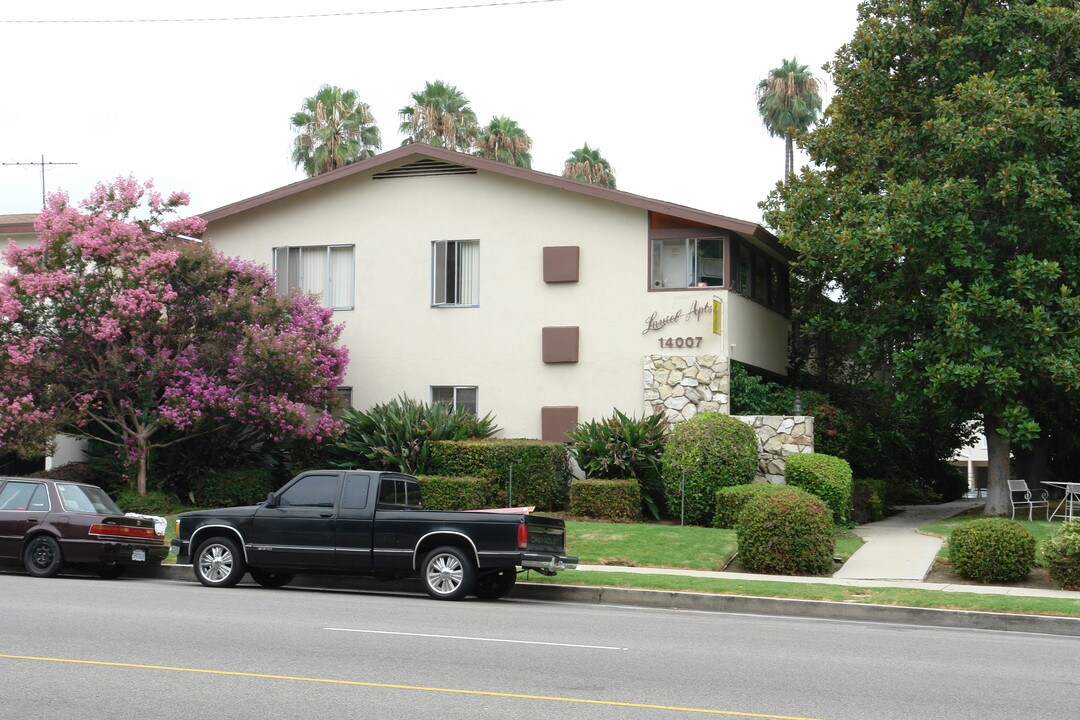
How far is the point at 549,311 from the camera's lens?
25.6 m

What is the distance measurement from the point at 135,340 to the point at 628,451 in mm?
9575

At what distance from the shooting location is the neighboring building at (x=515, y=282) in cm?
2481

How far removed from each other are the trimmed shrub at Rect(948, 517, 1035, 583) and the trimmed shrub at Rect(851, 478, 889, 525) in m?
7.28

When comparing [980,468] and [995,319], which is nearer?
[995,319]

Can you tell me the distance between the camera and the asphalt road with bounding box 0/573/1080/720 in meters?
7.92

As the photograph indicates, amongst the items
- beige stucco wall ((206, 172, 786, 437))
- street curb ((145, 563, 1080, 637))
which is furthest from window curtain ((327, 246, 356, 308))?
street curb ((145, 563, 1080, 637))

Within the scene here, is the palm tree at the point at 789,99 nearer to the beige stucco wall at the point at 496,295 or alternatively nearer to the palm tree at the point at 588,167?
the palm tree at the point at 588,167

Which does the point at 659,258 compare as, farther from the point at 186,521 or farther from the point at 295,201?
the point at 186,521

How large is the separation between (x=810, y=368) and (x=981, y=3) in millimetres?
10174

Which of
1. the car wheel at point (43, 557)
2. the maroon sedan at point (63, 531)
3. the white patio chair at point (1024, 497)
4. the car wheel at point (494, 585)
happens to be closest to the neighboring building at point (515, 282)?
the white patio chair at point (1024, 497)

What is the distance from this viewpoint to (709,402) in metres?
24.4

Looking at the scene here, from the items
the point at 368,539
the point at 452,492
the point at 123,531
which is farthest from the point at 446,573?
the point at 452,492

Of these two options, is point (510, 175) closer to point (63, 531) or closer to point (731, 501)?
point (731, 501)

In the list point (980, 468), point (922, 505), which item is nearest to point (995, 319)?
point (922, 505)
